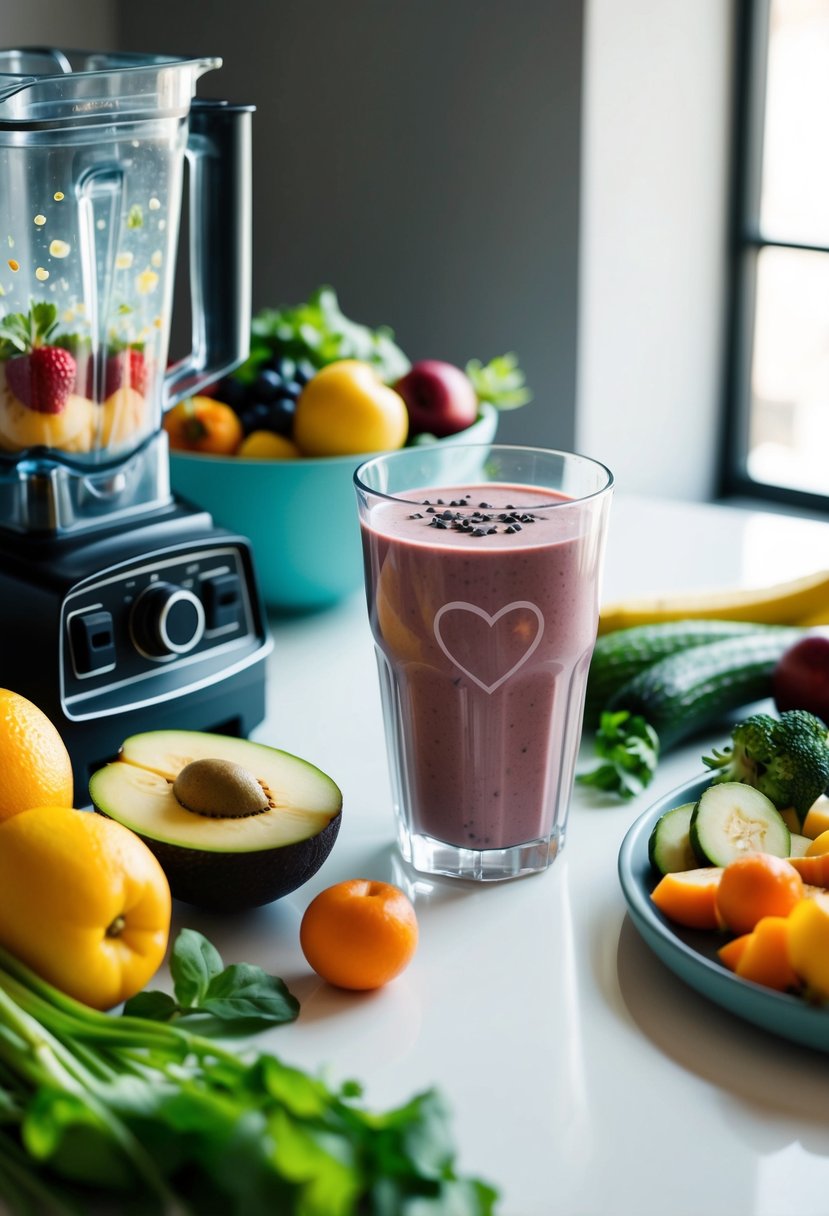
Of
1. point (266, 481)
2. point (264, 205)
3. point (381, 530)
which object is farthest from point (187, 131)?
point (264, 205)

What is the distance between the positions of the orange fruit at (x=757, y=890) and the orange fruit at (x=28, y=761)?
0.40m

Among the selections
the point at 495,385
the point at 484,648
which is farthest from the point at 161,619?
the point at 495,385

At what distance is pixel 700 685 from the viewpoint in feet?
3.56

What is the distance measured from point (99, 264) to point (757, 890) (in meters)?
0.65

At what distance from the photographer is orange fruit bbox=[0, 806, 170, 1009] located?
0.70 metres

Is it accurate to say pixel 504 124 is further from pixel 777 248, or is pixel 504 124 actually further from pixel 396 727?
pixel 396 727

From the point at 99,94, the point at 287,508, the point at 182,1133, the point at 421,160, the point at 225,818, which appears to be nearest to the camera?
the point at 182,1133

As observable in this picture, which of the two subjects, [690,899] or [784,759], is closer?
[690,899]

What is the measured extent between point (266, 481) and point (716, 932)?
63cm

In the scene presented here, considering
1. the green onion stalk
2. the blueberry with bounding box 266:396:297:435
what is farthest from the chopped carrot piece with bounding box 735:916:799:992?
the blueberry with bounding box 266:396:297:435

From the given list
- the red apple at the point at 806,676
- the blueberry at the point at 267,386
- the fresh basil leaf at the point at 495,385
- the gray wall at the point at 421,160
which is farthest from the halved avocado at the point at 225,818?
the gray wall at the point at 421,160

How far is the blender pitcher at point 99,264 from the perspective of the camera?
94cm

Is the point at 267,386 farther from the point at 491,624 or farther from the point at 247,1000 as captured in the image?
the point at 247,1000

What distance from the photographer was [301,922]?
0.81 m
